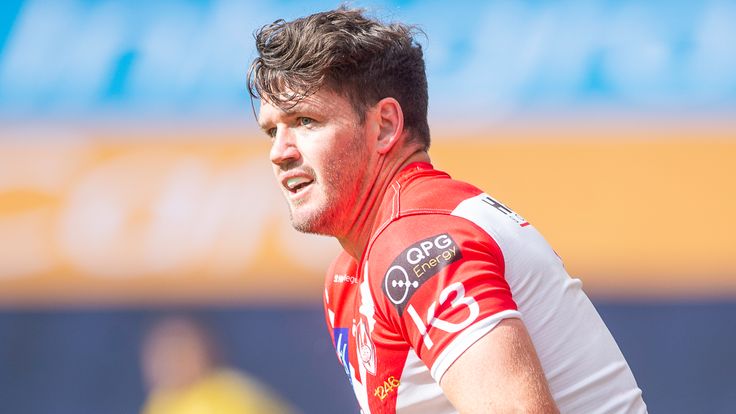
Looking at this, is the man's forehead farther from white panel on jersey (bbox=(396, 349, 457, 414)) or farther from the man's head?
white panel on jersey (bbox=(396, 349, 457, 414))

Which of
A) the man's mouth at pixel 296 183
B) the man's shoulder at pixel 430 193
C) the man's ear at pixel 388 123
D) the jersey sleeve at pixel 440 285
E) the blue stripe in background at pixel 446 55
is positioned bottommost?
the jersey sleeve at pixel 440 285

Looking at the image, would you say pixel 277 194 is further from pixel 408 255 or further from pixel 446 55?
pixel 408 255

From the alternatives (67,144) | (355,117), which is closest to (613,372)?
(355,117)

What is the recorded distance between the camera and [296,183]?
2361 millimetres

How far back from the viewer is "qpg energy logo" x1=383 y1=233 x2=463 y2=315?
187cm

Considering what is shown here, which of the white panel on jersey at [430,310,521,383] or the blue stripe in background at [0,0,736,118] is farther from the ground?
the blue stripe in background at [0,0,736,118]

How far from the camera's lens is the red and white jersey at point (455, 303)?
1838 millimetres

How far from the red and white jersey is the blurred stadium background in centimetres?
311

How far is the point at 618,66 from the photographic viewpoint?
538 cm

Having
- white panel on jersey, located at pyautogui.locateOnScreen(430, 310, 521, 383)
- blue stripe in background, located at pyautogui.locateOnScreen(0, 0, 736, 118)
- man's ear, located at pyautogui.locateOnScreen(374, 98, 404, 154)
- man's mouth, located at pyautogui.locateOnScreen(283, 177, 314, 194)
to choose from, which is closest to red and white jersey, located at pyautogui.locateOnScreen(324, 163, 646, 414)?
white panel on jersey, located at pyautogui.locateOnScreen(430, 310, 521, 383)

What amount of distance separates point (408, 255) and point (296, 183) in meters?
0.54

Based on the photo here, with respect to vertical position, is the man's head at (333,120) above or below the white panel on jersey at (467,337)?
above

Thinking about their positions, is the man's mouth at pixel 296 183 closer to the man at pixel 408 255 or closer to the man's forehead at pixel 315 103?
the man at pixel 408 255

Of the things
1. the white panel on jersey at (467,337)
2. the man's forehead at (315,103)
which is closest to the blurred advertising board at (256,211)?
the man's forehead at (315,103)
